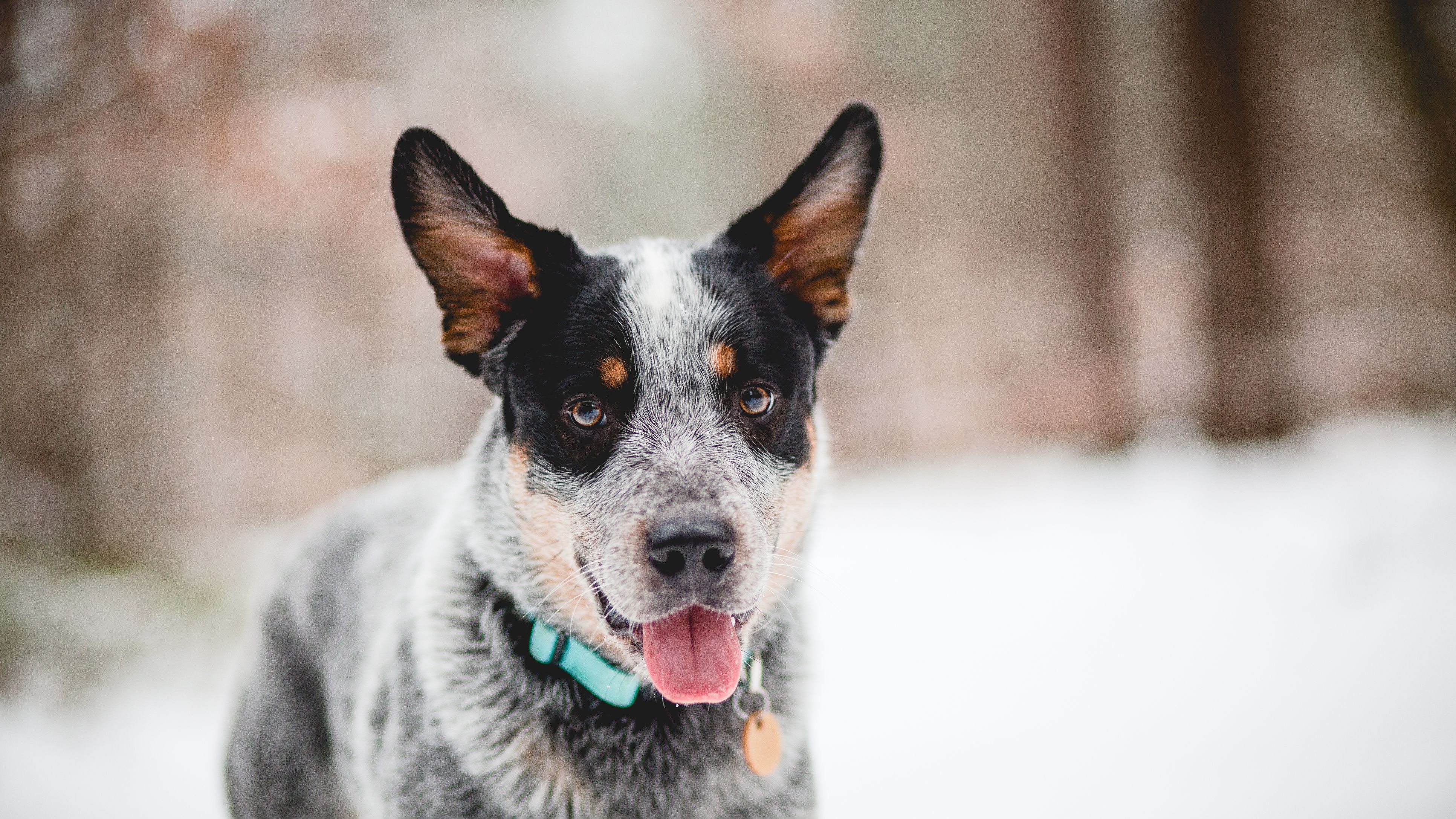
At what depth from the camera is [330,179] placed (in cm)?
644

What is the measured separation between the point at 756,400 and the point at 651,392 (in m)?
0.29

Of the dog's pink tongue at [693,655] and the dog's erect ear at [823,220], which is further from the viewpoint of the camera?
the dog's erect ear at [823,220]

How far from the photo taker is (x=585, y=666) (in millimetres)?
1988

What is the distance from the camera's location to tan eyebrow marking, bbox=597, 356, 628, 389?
6.49 ft

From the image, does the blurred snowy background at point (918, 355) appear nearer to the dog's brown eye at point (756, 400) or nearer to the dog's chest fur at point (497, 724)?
the dog's chest fur at point (497, 724)

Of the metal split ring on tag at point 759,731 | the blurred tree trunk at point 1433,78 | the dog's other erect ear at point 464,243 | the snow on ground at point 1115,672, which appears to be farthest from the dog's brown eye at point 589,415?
the blurred tree trunk at point 1433,78

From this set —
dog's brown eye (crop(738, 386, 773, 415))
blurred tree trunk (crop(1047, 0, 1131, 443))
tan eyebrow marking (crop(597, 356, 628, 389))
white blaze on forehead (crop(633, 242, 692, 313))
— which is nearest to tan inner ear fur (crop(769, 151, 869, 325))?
white blaze on forehead (crop(633, 242, 692, 313))

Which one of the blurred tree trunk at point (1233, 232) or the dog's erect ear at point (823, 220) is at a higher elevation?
the blurred tree trunk at point (1233, 232)

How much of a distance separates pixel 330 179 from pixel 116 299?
5.89ft

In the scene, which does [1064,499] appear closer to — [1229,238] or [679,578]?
[1229,238]

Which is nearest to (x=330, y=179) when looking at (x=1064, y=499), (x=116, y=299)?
(x=116, y=299)

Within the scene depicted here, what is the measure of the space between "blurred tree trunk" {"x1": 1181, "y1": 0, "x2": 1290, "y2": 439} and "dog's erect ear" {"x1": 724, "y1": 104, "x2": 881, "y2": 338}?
20.2 feet

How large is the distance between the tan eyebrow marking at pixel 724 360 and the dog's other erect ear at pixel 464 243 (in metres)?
0.51

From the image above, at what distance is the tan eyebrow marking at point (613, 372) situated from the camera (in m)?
1.98
